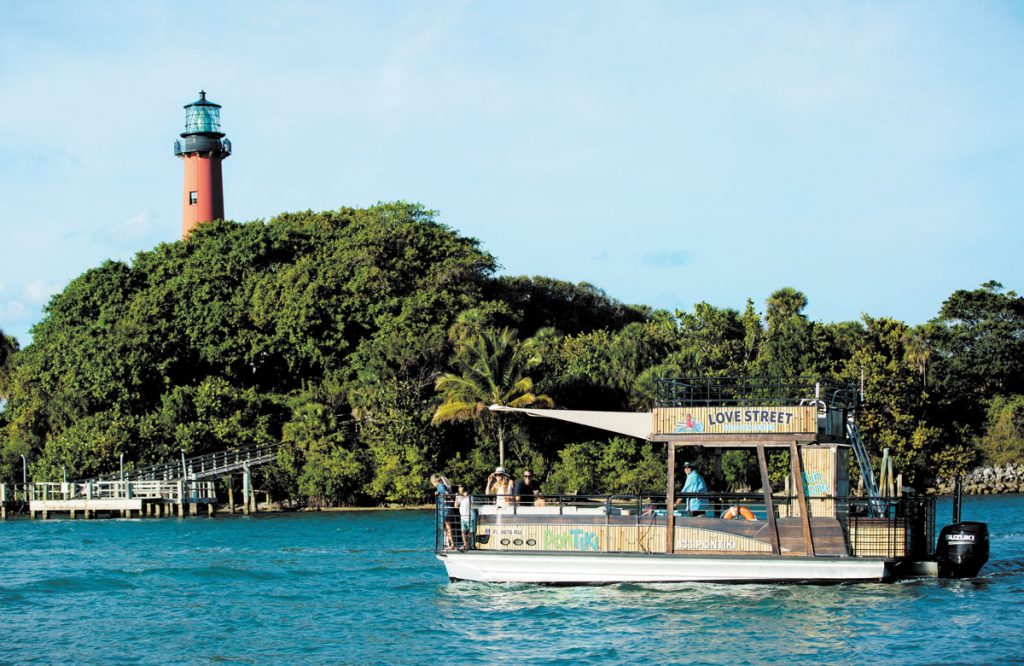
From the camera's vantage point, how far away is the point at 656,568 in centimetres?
2364

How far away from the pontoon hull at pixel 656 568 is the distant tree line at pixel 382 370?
29321 mm

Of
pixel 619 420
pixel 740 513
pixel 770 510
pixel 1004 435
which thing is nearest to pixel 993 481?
pixel 1004 435

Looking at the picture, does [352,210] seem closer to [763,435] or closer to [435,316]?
[435,316]

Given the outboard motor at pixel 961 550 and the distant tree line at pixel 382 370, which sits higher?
the distant tree line at pixel 382 370

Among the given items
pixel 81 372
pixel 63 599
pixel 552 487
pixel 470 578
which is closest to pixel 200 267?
pixel 81 372

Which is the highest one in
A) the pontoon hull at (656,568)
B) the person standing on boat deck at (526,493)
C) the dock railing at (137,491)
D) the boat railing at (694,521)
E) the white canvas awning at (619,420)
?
the white canvas awning at (619,420)

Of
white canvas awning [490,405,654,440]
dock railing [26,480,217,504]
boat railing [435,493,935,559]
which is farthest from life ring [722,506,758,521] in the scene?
dock railing [26,480,217,504]

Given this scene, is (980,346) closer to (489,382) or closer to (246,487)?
(489,382)

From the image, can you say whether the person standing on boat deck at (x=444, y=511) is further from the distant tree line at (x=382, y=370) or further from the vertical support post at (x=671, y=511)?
the distant tree line at (x=382, y=370)

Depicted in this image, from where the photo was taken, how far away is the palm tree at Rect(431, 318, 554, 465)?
5425 cm

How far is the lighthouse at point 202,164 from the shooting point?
7694 centimetres

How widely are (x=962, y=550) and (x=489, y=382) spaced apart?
1211 inches

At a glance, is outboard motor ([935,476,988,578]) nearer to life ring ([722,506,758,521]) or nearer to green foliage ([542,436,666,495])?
life ring ([722,506,758,521])

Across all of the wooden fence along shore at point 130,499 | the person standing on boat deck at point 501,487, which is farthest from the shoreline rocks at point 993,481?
the person standing on boat deck at point 501,487
